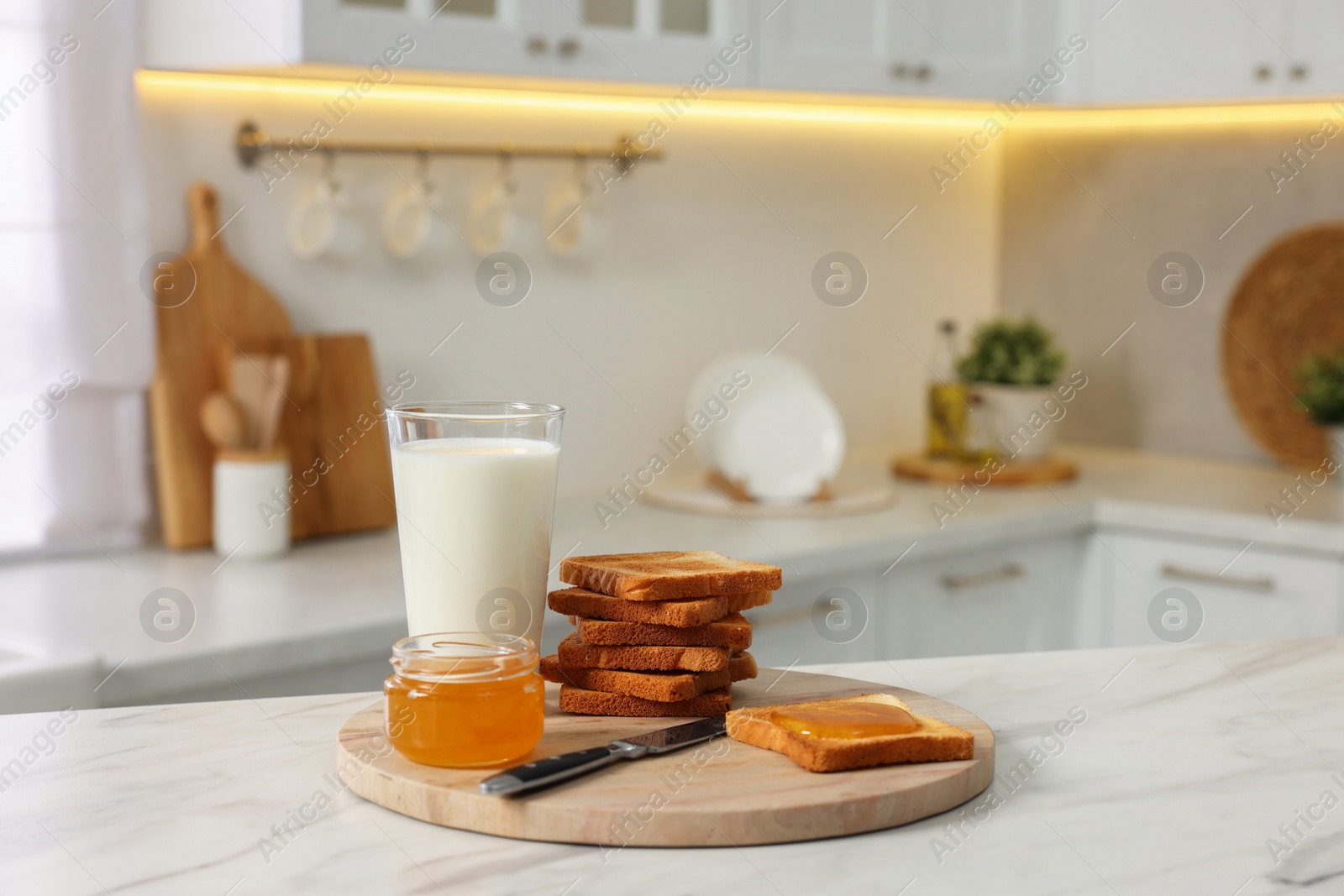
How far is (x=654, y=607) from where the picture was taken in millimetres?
886

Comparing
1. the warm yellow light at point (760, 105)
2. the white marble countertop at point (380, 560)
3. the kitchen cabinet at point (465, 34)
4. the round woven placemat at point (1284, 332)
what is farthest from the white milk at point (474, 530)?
the round woven placemat at point (1284, 332)

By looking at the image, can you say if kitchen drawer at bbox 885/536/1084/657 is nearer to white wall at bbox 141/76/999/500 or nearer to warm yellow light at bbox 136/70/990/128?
white wall at bbox 141/76/999/500

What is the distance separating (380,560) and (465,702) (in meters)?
1.28

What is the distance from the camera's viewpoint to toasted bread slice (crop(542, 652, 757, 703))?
89 cm

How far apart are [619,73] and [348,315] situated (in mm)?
606

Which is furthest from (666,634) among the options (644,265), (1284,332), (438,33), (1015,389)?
(1284,332)

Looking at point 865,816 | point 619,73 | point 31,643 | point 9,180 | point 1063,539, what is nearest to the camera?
point 865,816

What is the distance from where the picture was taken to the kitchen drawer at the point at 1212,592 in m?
2.27

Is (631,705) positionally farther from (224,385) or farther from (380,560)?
(224,385)

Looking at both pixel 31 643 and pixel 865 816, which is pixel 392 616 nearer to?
pixel 31 643

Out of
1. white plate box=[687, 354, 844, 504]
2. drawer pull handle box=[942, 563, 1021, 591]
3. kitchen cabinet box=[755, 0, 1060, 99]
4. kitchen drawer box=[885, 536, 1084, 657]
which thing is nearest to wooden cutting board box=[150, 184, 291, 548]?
white plate box=[687, 354, 844, 504]

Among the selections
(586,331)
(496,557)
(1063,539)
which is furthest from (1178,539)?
(496,557)

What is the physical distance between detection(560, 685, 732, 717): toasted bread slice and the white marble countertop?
→ 76 centimetres

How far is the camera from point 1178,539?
2420 mm
